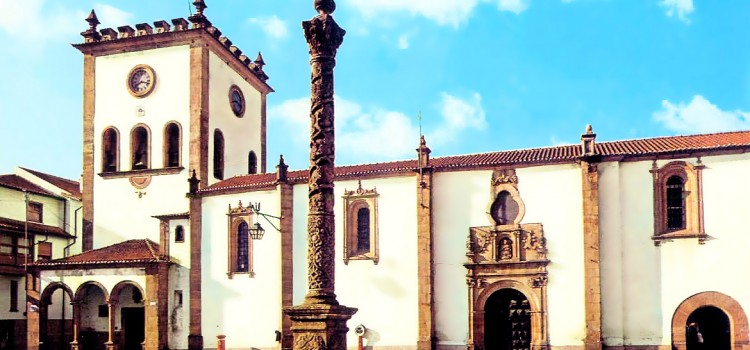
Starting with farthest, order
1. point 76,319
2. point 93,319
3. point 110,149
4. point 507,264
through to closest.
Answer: point 110,149
point 93,319
point 76,319
point 507,264

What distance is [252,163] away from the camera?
44.3 m

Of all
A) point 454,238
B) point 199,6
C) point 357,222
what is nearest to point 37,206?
point 199,6

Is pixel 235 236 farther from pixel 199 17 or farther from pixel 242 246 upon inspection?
pixel 199 17

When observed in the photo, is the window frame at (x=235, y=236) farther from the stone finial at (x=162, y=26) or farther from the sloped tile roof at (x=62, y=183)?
the sloped tile roof at (x=62, y=183)

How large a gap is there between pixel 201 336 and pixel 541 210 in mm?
15080

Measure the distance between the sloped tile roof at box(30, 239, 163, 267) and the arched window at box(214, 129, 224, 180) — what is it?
184 inches

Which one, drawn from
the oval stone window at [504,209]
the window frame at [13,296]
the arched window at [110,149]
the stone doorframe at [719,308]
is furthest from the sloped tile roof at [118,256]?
the stone doorframe at [719,308]

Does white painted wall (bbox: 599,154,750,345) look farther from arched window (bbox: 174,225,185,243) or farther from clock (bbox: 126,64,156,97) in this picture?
clock (bbox: 126,64,156,97)

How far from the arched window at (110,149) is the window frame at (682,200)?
24930mm

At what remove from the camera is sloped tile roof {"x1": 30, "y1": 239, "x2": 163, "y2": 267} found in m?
35.8

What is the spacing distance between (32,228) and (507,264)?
25570mm

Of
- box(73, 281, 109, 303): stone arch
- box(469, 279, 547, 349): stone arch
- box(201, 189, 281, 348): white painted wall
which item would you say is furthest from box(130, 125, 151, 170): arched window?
box(469, 279, 547, 349): stone arch

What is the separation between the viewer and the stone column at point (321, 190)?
541 inches

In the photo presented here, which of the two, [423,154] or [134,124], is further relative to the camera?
[134,124]
